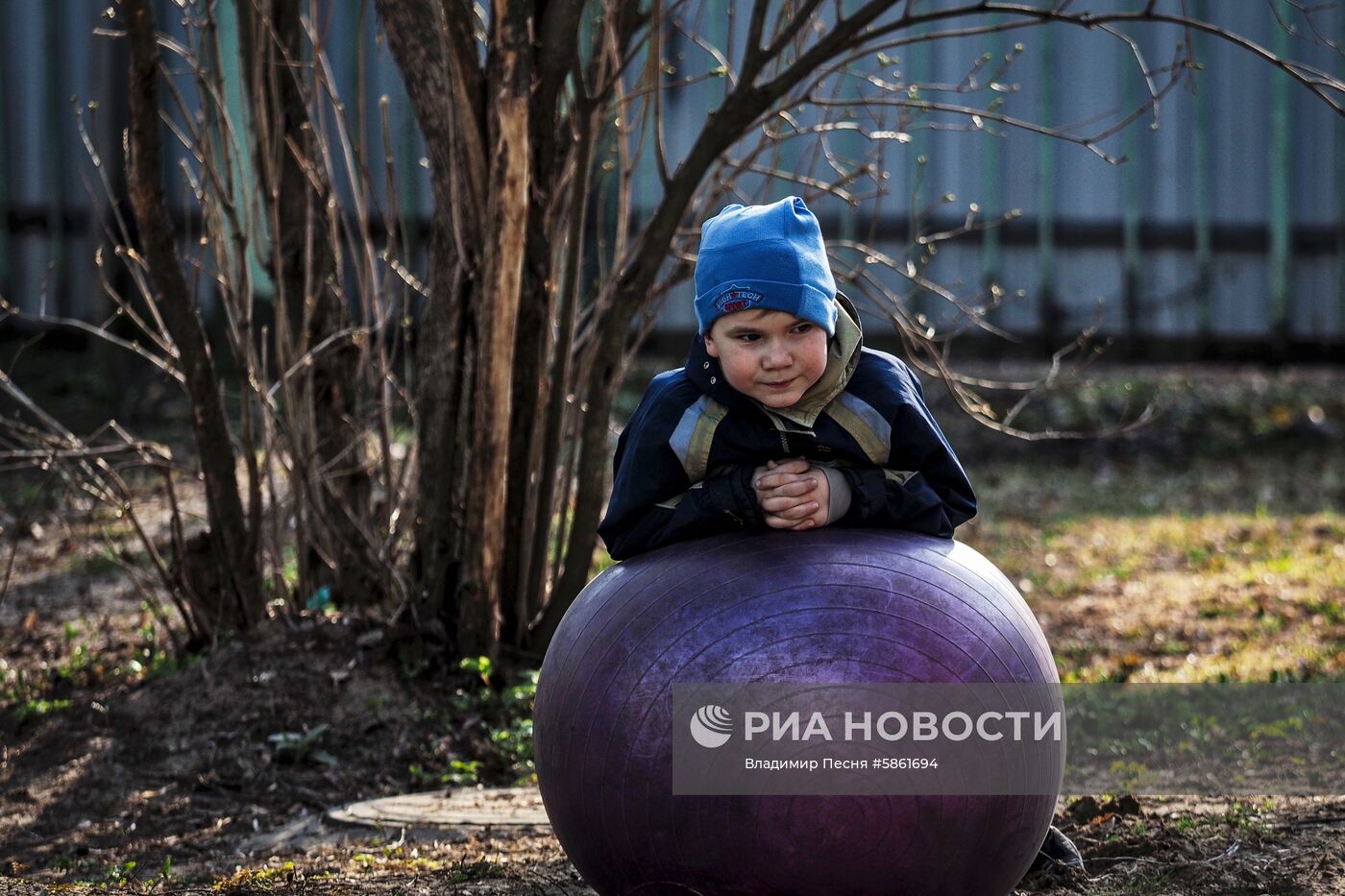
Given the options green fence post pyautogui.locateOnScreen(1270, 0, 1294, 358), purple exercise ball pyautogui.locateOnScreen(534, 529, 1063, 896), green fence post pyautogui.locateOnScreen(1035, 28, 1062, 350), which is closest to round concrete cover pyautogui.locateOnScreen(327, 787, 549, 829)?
purple exercise ball pyautogui.locateOnScreen(534, 529, 1063, 896)

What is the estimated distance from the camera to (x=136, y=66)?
17.8 ft

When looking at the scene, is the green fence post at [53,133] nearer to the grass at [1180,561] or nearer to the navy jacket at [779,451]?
the grass at [1180,561]

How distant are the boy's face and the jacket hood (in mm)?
35

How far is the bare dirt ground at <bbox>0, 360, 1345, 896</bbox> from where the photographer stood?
4.05 metres

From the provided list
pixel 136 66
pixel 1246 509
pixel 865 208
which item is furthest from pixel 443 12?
pixel 865 208

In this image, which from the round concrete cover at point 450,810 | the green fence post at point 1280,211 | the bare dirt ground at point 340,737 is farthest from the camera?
the green fence post at point 1280,211

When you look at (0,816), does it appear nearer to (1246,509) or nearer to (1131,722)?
(1131,722)

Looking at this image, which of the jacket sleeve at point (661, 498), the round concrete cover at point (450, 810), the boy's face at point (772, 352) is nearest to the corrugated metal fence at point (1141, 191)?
the round concrete cover at point (450, 810)

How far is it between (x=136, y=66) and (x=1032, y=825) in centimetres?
399

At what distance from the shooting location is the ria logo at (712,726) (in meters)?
3.09

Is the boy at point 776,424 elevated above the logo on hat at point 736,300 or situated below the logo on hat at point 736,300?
below

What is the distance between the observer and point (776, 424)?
3.46m

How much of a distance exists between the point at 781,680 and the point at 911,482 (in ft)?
2.16

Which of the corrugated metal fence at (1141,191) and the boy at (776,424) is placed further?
the corrugated metal fence at (1141,191)
